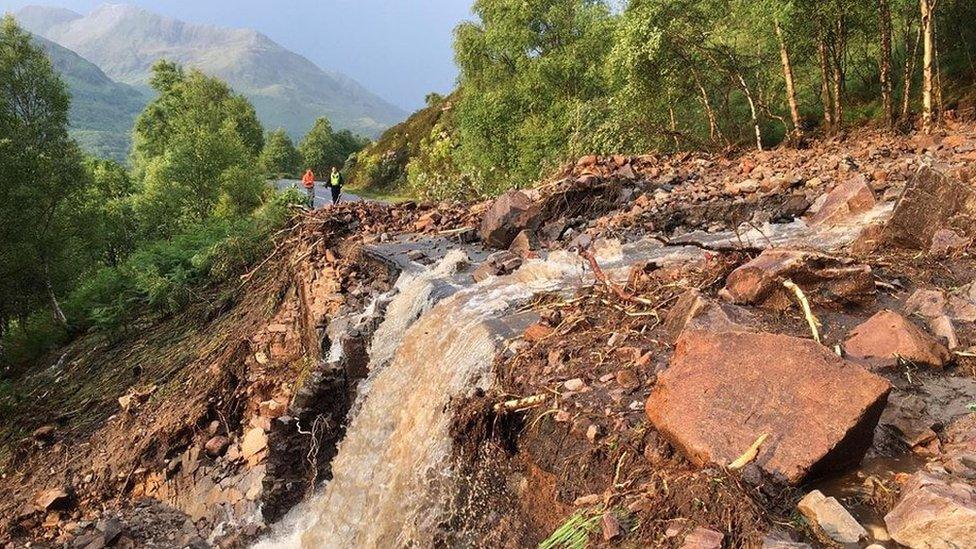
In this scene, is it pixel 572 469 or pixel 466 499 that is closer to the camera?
pixel 572 469

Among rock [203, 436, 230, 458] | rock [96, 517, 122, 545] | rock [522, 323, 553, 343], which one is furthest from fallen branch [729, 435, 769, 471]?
rock [96, 517, 122, 545]

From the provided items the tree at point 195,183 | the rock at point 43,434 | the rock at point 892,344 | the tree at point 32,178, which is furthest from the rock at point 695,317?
the tree at point 195,183

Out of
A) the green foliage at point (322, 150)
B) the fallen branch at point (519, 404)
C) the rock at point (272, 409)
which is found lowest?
the rock at point (272, 409)

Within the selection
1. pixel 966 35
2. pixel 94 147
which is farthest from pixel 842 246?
pixel 94 147

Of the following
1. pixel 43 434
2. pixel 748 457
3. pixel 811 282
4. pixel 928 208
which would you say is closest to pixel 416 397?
pixel 748 457

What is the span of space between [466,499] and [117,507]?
672 centimetres

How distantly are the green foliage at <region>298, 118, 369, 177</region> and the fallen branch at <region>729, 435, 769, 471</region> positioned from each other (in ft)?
222

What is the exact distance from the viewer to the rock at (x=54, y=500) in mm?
8695

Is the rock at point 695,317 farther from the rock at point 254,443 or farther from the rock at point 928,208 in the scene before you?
the rock at point 254,443

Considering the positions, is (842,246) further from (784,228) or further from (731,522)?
(731,522)

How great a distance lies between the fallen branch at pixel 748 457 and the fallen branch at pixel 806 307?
4.75 ft

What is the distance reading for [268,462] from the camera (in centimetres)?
755

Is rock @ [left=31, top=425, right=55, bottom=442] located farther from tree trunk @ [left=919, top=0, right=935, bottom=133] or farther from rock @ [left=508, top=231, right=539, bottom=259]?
tree trunk @ [left=919, top=0, right=935, bottom=133]

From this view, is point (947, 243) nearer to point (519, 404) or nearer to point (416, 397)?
point (519, 404)
